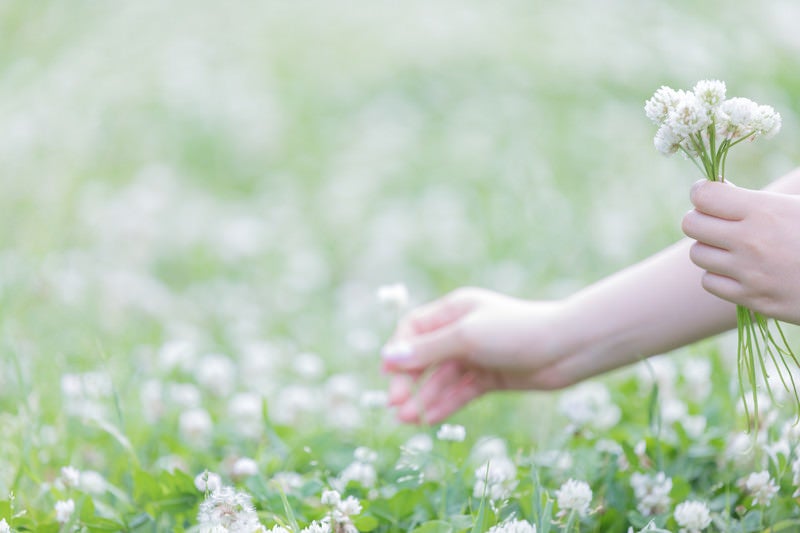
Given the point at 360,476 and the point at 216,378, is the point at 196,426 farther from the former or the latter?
the point at 360,476

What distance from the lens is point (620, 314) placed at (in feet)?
4.39

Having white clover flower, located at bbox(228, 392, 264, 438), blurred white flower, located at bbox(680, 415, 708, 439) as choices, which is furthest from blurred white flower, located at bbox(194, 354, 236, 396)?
blurred white flower, located at bbox(680, 415, 708, 439)

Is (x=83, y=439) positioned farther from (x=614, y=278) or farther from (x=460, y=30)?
(x=460, y=30)

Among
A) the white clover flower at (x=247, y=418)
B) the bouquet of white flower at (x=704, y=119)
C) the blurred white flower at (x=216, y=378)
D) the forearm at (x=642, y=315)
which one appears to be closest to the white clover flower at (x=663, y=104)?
the bouquet of white flower at (x=704, y=119)

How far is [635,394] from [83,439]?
1.09 m

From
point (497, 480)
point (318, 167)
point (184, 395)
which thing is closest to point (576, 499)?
point (497, 480)

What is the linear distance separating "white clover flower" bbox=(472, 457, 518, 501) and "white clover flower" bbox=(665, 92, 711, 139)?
468 mm

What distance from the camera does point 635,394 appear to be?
6.08 ft

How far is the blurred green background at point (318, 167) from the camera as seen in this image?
257 cm

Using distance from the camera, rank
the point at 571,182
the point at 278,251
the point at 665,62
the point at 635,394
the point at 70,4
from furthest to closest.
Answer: the point at 70,4
the point at 665,62
the point at 571,182
the point at 278,251
the point at 635,394

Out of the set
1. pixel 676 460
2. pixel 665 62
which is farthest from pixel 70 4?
pixel 676 460

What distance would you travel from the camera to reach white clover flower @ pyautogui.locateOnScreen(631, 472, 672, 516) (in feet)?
3.94

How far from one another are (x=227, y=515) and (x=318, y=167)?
10.2ft

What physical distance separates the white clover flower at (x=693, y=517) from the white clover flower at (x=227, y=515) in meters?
0.53
